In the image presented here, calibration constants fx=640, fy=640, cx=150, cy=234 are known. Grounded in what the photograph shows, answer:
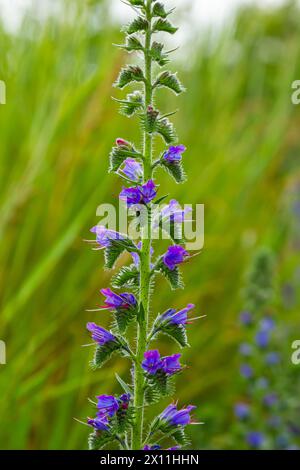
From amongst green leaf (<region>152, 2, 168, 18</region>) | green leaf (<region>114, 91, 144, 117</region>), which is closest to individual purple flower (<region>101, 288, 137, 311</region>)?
green leaf (<region>114, 91, 144, 117</region>)

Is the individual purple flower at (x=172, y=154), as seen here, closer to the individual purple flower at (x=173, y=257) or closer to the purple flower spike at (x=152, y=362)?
the individual purple flower at (x=173, y=257)

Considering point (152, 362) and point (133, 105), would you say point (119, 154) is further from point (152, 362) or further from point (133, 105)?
point (152, 362)

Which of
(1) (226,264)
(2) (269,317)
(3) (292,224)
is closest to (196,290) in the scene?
(2) (269,317)

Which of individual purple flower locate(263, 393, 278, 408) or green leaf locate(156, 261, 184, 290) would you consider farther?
individual purple flower locate(263, 393, 278, 408)

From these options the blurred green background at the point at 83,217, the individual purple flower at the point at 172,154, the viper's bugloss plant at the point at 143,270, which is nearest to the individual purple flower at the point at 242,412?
the blurred green background at the point at 83,217

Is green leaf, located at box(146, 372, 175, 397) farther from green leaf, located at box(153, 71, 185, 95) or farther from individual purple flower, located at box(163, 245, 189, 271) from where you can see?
green leaf, located at box(153, 71, 185, 95)

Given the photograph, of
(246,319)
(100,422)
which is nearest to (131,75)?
(100,422)
